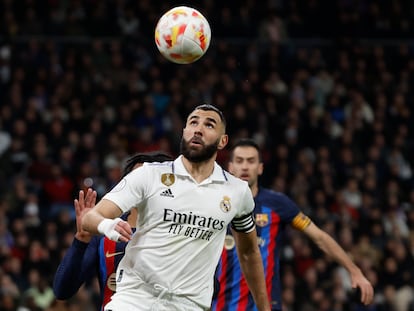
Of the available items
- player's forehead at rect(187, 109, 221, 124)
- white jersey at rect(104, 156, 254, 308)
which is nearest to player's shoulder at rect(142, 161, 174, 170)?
white jersey at rect(104, 156, 254, 308)

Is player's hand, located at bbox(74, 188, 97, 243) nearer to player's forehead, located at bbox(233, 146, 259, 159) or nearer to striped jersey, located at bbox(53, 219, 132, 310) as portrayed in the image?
striped jersey, located at bbox(53, 219, 132, 310)

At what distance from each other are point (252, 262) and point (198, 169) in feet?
2.56

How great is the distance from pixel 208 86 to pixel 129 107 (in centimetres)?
165

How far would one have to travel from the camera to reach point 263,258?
759 centimetres

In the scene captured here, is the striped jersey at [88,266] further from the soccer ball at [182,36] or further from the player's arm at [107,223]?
the soccer ball at [182,36]

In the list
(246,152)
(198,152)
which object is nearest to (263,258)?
(246,152)

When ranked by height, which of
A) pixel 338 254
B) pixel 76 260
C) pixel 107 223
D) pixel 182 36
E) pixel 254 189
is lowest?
pixel 338 254

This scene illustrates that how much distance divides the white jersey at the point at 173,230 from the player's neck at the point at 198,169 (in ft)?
0.11

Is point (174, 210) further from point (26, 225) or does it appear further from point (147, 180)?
point (26, 225)

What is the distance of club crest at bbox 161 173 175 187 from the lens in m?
5.32

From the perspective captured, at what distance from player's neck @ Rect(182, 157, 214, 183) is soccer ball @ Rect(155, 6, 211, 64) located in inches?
46.7

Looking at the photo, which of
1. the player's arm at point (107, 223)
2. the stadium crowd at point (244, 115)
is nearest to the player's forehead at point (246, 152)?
the player's arm at point (107, 223)

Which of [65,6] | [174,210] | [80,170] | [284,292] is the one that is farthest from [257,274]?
[65,6]

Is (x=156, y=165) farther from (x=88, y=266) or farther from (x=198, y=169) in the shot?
(x=88, y=266)
